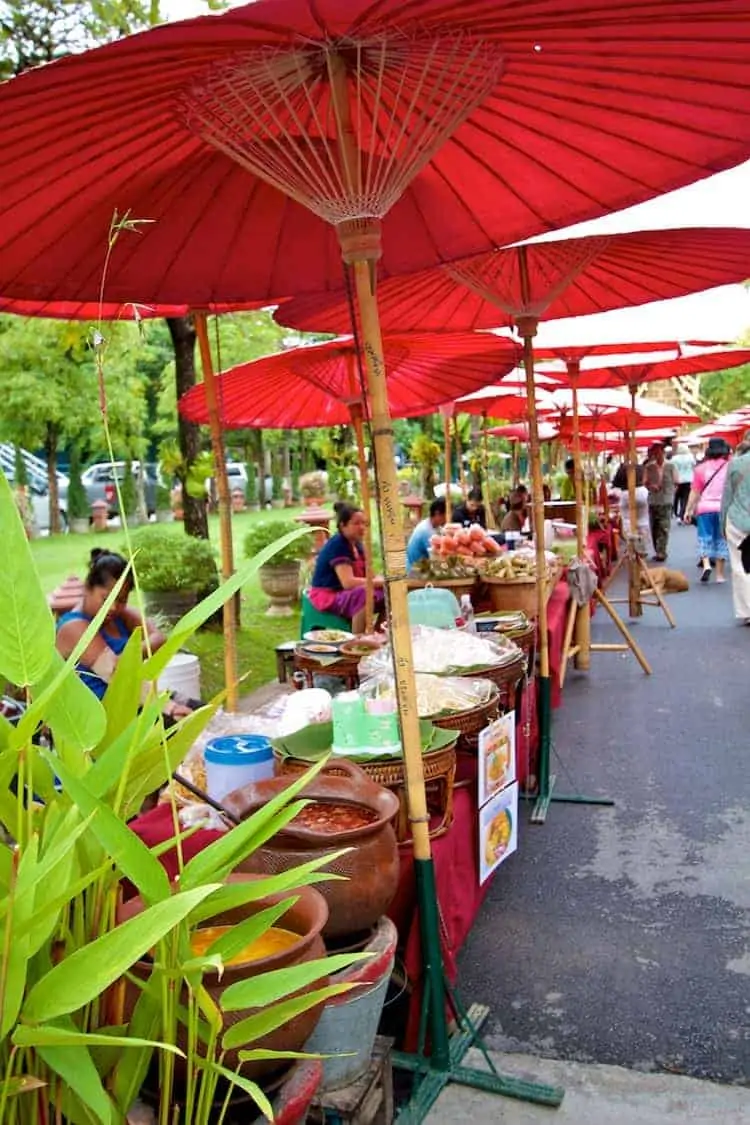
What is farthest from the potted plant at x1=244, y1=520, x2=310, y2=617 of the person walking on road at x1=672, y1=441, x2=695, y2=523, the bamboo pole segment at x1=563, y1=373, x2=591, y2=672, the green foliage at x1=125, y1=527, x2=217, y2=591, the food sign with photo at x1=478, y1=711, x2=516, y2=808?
the person walking on road at x1=672, y1=441, x2=695, y2=523

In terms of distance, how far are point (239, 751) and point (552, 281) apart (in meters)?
2.88

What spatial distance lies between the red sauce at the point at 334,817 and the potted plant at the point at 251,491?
35.4 m

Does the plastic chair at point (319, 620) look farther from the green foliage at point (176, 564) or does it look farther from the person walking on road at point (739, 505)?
the person walking on road at point (739, 505)

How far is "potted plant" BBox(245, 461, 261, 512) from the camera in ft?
126

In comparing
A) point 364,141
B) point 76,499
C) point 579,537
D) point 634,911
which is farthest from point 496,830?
point 76,499

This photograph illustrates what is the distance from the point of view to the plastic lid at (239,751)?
327 centimetres

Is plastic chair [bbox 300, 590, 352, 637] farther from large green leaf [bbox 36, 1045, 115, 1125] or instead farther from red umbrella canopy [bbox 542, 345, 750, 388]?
large green leaf [bbox 36, 1045, 115, 1125]

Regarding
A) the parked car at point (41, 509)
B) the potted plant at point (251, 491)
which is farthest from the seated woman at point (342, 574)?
the potted plant at point (251, 491)

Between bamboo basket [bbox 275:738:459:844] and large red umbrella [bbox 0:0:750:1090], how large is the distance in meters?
0.22

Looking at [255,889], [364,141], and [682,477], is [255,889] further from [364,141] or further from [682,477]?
[682,477]

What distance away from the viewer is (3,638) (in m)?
1.26

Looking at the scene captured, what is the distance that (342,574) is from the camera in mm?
7312

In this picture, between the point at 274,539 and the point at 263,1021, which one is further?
the point at 274,539

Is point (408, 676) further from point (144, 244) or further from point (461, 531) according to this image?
point (461, 531)
